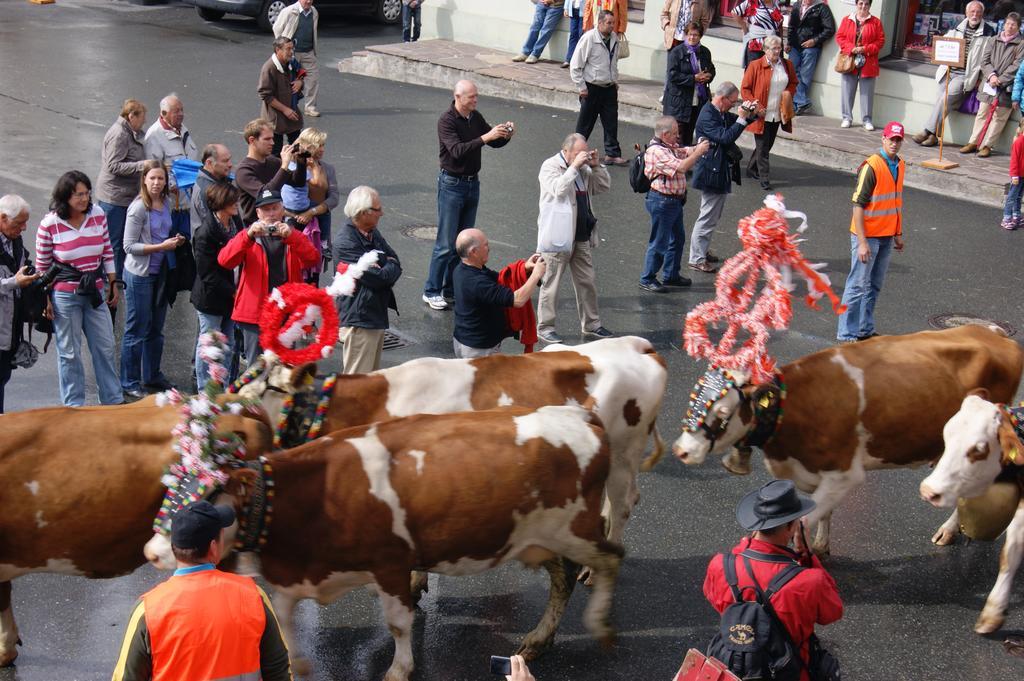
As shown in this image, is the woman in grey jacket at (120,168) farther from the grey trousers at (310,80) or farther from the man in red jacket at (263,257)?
the grey trousers at (310,80)

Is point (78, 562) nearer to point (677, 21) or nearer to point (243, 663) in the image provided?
point (243, 663)

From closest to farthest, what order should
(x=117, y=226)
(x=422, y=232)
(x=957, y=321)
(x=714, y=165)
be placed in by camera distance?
1. (x=117, y=226)
2. (x=957, y=321)
3. (x=714, y=165)
4. (x=422, y=232)

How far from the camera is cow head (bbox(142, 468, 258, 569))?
5816 mm

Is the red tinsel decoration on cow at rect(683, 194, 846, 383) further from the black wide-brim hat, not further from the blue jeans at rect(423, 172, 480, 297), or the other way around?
the blue jeans at rect(423, 172, 480, 297)

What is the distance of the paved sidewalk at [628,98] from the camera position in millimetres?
16359

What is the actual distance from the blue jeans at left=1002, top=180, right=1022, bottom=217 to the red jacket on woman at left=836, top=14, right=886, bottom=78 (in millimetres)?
4090

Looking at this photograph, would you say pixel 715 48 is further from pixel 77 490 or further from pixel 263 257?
pixel 77 490

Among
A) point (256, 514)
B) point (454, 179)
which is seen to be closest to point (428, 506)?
point (256, 514)

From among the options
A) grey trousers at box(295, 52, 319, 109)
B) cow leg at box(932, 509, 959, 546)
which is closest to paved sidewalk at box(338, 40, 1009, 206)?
grey trousers at box(295, 52, 319, 109)

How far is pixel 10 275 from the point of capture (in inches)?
336

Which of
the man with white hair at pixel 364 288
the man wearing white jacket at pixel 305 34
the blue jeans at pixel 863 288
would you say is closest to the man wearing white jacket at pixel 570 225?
the man with white hair at pixel 364 288

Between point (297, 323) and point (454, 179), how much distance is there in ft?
16.3

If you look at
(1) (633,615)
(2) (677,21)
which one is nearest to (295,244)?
(1) (633,615)

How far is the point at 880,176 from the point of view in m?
11.1
